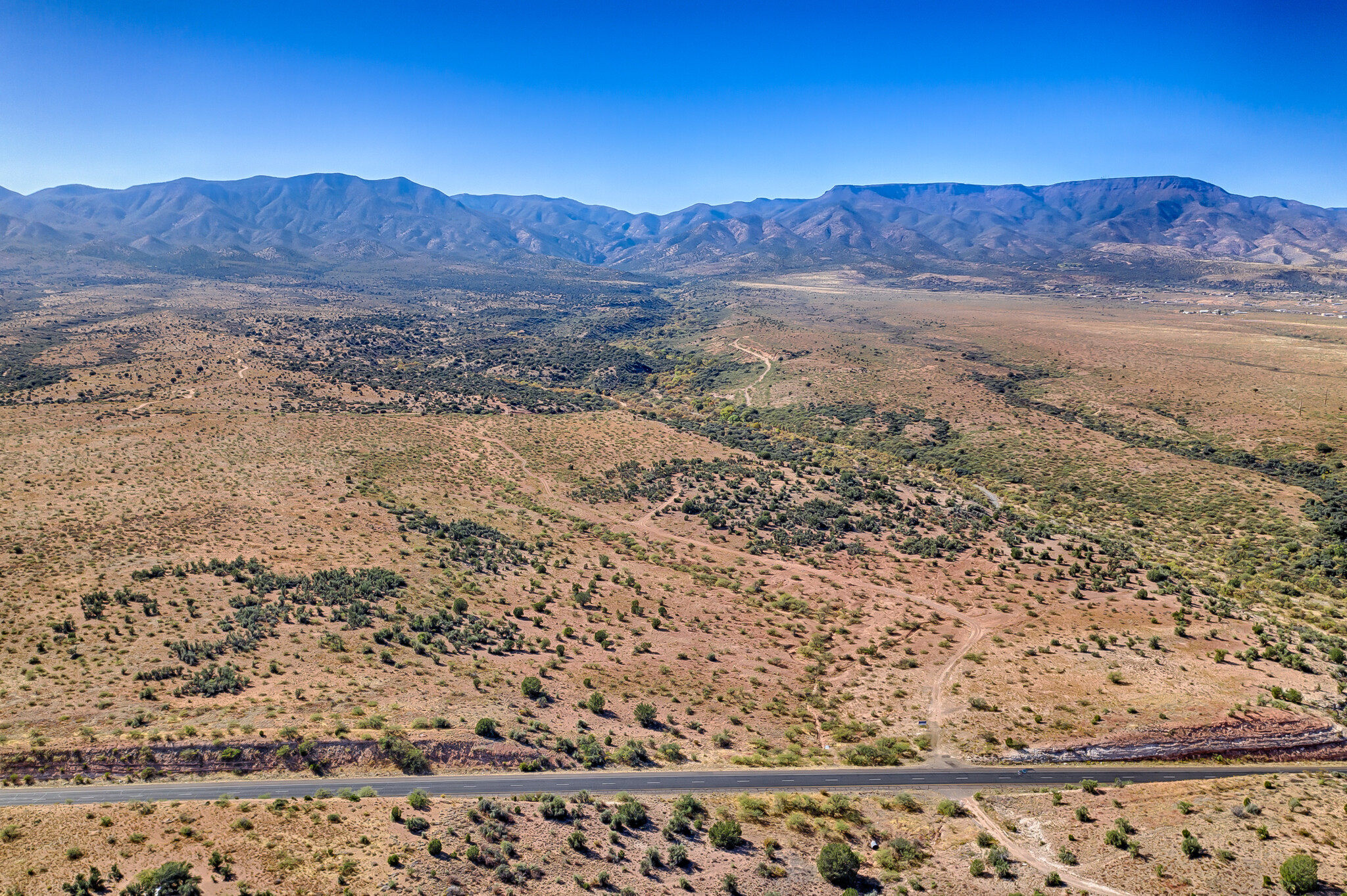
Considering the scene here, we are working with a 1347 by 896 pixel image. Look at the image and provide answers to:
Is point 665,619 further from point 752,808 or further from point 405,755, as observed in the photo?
point 405,755

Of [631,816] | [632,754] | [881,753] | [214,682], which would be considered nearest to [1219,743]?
[881,753]

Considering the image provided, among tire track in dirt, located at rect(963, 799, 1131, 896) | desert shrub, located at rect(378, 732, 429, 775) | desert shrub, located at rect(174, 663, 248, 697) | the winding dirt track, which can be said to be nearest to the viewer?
tire track in dirt, located at rect(963, 799, 1131, 896)

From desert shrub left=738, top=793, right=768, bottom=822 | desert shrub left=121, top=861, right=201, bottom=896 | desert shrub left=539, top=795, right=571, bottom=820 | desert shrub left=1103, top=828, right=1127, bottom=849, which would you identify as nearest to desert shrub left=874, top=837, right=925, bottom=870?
desert shrub left=738, top=793, right=768, bottom=822

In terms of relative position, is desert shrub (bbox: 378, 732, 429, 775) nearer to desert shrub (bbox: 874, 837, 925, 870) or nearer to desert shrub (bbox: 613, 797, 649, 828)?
desert shrub (bbox: 613, 797, 649, 828)

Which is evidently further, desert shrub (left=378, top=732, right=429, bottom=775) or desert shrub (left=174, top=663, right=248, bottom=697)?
desert shrub (left=174, top=663, right=248, bottom=697)

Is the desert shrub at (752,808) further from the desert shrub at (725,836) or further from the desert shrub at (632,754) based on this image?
the desert shrub at (632,754)

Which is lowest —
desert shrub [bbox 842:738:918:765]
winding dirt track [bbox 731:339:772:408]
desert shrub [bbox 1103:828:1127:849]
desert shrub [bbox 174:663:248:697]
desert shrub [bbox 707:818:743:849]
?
desert shrub [bbox 842:738:918:765]

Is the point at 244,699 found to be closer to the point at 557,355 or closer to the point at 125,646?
the point at 125,646

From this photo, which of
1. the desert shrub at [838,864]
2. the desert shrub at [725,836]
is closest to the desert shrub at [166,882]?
the desert shrub at [725,836]

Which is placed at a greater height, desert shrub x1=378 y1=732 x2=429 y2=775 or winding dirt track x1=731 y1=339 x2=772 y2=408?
winding dirt track x1=731 y1=339 x2=772 y2=408
